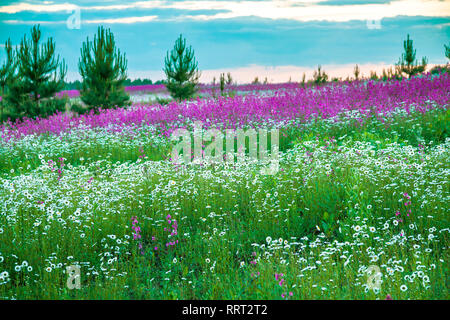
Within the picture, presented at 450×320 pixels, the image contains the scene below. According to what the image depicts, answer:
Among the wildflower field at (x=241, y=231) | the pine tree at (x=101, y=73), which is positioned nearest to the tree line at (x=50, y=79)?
the pine tree at (x=101, y=73)

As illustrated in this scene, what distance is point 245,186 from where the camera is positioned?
6859 millimetres

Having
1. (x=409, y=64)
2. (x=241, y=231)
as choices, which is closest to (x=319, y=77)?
(x=409, y=64)

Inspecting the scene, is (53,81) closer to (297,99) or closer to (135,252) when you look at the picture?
(297,99)

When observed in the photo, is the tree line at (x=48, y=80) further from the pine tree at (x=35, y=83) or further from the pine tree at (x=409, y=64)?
the pine tree at (x=409, y=64)

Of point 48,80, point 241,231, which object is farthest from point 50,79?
point 241,231

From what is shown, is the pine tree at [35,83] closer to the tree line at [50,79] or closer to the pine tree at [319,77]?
the tree line at [50,79]

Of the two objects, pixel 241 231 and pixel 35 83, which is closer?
pixel 241 231

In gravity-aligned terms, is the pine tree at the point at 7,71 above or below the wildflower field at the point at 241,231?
above

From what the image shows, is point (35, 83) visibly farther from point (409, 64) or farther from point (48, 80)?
point (409, 64)

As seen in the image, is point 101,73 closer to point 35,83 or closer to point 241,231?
point 35,83

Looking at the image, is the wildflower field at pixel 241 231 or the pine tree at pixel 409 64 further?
the pine tree at pixel 409 64

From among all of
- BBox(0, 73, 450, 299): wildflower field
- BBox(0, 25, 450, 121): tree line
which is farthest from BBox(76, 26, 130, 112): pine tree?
BBox(0, 73, 450, 299): wildflower field

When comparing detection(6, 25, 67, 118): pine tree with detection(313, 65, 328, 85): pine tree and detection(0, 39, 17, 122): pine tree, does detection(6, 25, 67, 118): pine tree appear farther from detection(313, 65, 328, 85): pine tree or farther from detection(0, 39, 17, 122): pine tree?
detection(313, 65, 328, 85): pine tree
